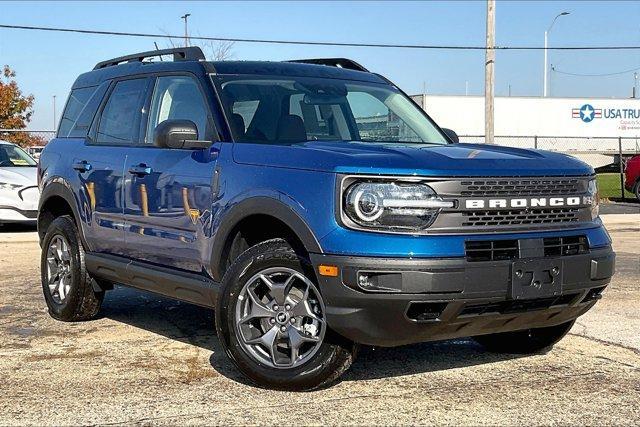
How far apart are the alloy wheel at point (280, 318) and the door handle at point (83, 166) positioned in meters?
2.33

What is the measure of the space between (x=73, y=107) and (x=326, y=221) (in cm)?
377

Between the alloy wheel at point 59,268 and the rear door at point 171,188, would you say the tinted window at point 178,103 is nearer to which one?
the rear door at point 171,188

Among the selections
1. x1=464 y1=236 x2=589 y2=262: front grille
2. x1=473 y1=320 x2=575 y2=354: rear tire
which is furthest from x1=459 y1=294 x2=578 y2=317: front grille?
x1=473 y1=320 x2=575 y2=354: rear tire

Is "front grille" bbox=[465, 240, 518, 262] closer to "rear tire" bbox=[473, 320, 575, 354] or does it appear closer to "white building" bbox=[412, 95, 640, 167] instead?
"rear tire" bbox=[473, 320, 575, 354]

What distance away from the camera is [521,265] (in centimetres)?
456

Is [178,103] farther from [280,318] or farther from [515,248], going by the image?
[515,248]

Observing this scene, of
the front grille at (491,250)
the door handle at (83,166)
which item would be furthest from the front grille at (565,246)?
the door handle at (83,166)

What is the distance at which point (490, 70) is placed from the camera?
21703 millimetres

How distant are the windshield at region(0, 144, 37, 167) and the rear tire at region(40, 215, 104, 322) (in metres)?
8.38

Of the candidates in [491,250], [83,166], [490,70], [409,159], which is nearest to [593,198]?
[491,250]

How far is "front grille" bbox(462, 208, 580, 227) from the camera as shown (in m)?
4.57

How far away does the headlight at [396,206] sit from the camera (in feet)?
14.6

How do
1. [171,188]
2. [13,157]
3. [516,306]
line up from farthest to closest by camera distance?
[13,157] → [171,188] → [516,306]

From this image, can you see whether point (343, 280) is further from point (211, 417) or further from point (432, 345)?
point (432, 345)
